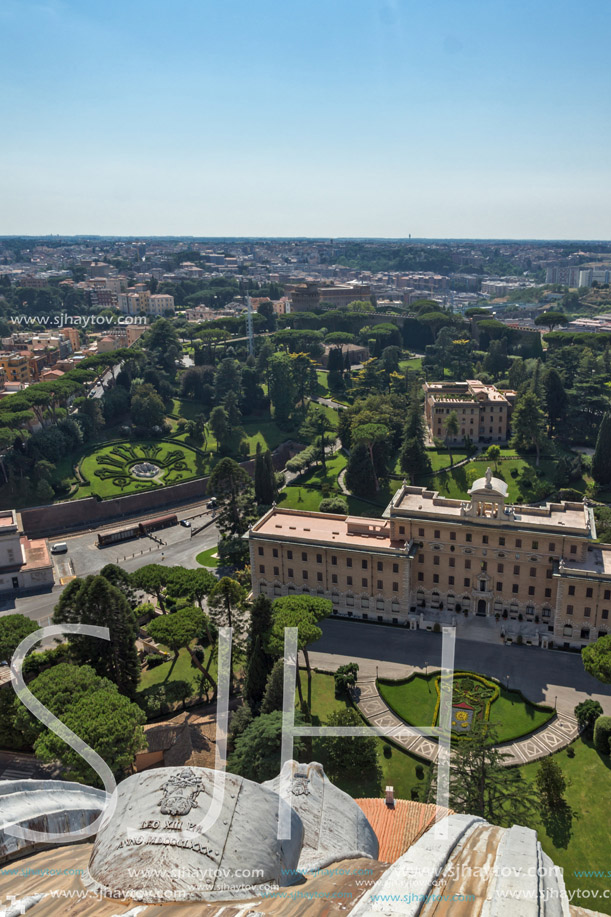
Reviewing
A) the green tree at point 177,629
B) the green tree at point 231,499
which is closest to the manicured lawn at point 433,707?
the green tree at point 177,629

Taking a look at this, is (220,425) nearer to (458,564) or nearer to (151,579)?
(151,579)

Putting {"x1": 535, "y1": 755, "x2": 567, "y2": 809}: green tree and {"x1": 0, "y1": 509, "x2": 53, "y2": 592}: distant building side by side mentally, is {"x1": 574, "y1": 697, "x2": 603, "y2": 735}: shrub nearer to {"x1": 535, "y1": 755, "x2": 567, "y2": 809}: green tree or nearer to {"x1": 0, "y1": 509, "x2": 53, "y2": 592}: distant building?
{"x1": 535, "y1": 755, "x2": 567, "y2": 809}: green tree

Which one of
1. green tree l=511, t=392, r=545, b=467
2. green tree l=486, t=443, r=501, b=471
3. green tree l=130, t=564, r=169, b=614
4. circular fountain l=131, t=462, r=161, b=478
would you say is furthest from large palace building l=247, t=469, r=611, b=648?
circular fountain l=131, t=462, r=161, b=478

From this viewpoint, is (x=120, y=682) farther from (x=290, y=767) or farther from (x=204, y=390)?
(x=204, y=390)

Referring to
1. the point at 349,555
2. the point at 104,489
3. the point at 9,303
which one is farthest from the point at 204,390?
the point at 9,303

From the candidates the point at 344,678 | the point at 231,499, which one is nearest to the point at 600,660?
the point at 344,678

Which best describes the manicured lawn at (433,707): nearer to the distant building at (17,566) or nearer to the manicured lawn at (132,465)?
the distant building at (17,566)
